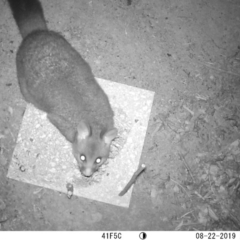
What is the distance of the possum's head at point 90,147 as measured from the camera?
339 centimetres

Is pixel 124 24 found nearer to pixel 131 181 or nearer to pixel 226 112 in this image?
pixel 226 112

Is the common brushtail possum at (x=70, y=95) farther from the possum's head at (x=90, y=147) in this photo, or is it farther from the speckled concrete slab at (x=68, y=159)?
the speckled concrete slab at (x=68, y=159)

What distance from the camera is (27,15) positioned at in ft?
12.8

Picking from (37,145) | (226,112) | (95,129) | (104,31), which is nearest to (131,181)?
(95,129)

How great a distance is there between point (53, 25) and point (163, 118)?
2.70 meters

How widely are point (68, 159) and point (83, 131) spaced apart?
3.16 ft

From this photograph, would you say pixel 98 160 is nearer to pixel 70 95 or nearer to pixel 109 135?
pixel 109 135

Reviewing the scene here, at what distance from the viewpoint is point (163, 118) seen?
4.41 meters

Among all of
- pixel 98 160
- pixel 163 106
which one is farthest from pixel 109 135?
pixel 163 106

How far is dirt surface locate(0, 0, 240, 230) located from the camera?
405cm

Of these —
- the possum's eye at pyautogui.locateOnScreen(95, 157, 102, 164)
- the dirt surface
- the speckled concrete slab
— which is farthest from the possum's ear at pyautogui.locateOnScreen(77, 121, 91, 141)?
the dirt surface

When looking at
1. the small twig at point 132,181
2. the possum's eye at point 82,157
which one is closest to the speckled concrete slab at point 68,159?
the small twig at point 132,181

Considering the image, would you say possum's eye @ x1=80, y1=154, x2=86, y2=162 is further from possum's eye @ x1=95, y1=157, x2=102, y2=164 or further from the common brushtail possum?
possum's eye @ x1=95, y1=157, x2=102, y2=164

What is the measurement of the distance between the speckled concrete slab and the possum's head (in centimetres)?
63
